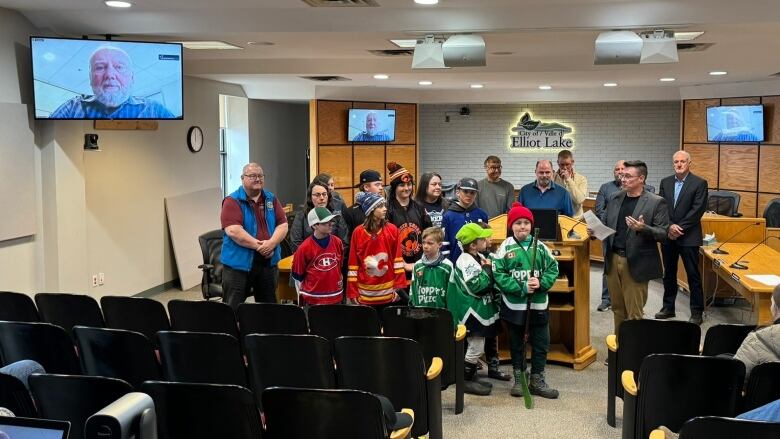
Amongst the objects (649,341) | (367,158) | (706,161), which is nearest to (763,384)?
(649,341)

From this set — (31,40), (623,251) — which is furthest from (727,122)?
(31,40)

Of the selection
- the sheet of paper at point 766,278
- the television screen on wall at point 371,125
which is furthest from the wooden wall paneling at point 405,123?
the sheet of paper at point 766,278

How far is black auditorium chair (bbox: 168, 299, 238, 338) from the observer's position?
4.54 meters

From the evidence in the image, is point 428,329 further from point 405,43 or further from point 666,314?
point 666,314

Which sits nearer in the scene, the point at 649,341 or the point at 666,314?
the point at 649,341

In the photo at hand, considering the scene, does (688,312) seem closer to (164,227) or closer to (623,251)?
(623,251)

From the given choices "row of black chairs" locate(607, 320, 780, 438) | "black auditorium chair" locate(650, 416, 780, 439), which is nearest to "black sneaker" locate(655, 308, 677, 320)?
"row of black chairs" locate(607, 320, 780, 438)

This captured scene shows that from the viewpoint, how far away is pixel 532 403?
17.0ft

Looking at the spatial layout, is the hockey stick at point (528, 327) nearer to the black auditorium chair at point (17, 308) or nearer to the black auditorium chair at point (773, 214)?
the black auditorium chair at point (17, 308)

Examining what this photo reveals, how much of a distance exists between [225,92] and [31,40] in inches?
223

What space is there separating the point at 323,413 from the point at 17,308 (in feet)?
9.12

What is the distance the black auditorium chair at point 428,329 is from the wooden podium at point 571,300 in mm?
1555

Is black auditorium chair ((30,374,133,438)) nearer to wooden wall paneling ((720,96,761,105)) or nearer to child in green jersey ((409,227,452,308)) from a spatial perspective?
child in green jersey ((409,227,452,308))

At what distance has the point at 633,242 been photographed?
5.88 m
